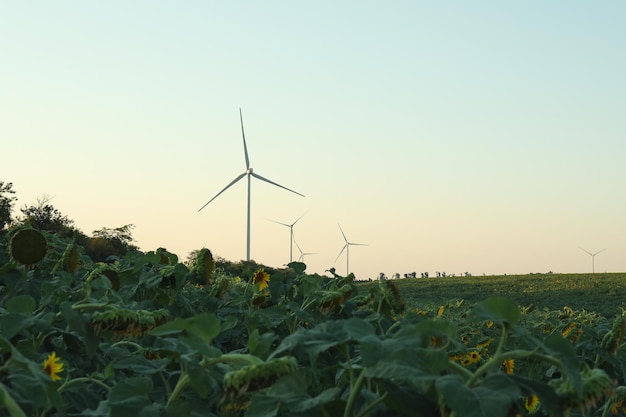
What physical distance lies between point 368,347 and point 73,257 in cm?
298

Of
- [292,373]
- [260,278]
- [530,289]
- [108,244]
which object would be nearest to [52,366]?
[292,373]

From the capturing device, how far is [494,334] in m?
6.34

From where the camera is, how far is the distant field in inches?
1128

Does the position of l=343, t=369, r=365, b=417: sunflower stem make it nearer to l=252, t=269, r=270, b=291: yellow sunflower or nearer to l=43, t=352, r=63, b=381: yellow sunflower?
l=43, t=352, r=63, b=381: yellow sunflower

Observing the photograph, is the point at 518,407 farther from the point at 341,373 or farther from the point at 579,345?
the point at 579,345

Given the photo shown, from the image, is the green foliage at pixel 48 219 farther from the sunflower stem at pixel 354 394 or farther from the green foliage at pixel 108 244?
the sunflower stem at pixel 354 394

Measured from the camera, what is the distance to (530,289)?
33438 mm

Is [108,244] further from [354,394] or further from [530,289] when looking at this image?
[530,289]

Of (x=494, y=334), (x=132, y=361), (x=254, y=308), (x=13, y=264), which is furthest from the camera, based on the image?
(x=494, y=334)

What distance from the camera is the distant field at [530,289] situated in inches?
1128

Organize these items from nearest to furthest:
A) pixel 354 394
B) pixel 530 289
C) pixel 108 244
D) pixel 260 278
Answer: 1. pixel 354 394
2. pixel 260 278
3. pixel 108 244
4. pixel 530 289

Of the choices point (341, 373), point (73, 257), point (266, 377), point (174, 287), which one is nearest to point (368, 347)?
point (266, 377)

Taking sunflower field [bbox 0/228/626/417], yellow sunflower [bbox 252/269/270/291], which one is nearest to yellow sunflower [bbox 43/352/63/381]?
sunflower field [bbox 0/228/626/417]

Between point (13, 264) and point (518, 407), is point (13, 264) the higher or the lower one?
the higher one
